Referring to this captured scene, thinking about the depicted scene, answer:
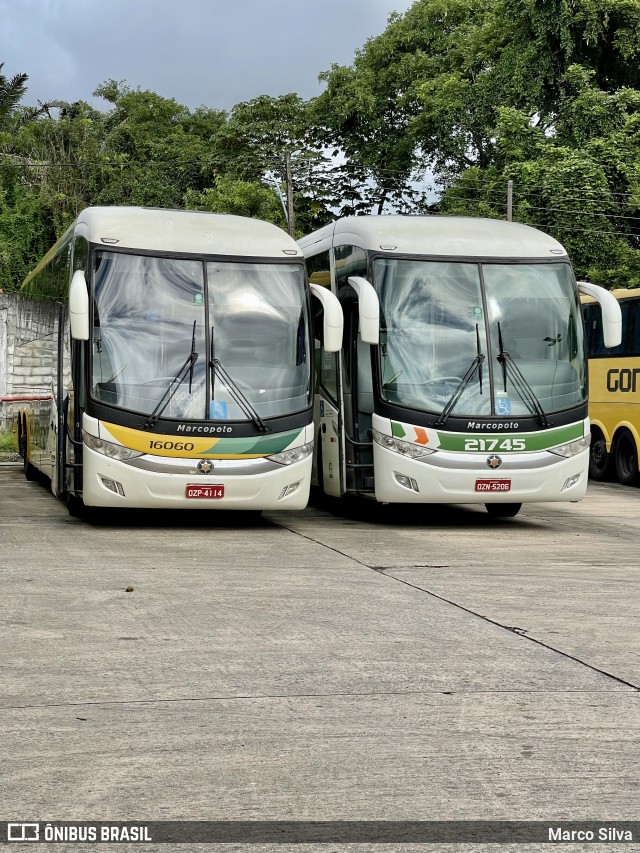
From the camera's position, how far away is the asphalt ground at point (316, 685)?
4957 mm

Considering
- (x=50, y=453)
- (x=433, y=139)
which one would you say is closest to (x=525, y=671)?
(x=50, y=453)

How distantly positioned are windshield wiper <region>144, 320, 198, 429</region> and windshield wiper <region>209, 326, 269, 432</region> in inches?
7.9

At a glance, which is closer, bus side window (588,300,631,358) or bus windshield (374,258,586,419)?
bus windshield (374,258,586,419)

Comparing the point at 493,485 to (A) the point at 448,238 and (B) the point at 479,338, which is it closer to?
(B) the point at 479,338

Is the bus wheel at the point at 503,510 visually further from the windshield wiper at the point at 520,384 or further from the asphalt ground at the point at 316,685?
the asphalt ground at the point at 316,685

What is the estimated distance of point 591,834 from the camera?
456 cm

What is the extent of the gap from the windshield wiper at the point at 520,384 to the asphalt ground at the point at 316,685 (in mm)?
2400

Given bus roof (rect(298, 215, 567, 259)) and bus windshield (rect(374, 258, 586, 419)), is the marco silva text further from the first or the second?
bus roof (rect(298, 215, 567, 259))

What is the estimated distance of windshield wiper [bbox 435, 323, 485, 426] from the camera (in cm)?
1470

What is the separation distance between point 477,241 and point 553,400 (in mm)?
2048

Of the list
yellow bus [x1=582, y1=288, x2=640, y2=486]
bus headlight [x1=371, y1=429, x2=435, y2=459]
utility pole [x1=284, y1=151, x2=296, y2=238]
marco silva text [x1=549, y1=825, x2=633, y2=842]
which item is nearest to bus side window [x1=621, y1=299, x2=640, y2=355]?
yellow bus [x1=582, y1=288, x2=640, y2=486]

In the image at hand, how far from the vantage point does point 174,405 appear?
13.9 metres

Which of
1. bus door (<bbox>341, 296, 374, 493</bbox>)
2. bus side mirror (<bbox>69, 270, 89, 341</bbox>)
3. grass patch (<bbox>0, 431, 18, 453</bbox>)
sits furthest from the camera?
grass patch (<bbox>0, 431, 18, 453</bbox>)

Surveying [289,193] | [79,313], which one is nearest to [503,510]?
[79,313]
